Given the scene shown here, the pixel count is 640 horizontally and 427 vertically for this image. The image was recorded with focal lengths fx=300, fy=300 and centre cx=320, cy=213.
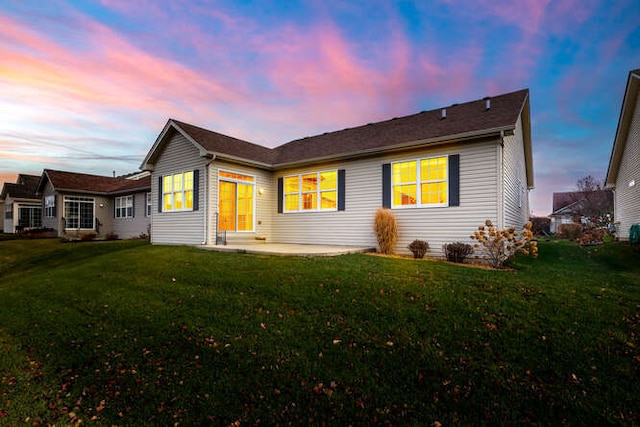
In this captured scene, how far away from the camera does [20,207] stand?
27.3 m

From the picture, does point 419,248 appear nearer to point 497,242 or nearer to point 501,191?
point 497,242

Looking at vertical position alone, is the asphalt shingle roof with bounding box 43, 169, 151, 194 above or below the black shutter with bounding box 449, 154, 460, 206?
above

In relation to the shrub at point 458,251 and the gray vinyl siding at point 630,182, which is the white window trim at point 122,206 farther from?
the gray vinyl siding at point 630,182

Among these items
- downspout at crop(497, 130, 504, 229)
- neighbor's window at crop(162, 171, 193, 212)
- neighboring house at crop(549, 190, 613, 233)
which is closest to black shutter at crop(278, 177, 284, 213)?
neighbor's window at crop(162, 171, 193, 212)

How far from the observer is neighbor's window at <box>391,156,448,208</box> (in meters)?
9.34

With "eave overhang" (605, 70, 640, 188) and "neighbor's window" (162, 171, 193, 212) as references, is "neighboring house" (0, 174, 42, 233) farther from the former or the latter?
"eave overhang" (605, 70, 640, 188)

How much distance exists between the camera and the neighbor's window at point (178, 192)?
1201 centimetres

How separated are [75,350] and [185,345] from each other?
1641 millimetres

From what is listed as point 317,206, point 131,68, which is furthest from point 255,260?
point 131,68

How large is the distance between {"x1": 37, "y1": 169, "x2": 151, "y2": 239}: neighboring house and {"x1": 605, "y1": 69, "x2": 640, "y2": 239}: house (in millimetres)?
24467

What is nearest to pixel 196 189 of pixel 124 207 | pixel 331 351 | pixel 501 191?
Result: pixel 331 351

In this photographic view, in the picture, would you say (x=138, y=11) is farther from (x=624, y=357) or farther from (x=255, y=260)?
(x=624, y=357)

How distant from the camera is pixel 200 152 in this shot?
10984 mm

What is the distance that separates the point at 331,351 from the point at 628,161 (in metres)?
18.0
